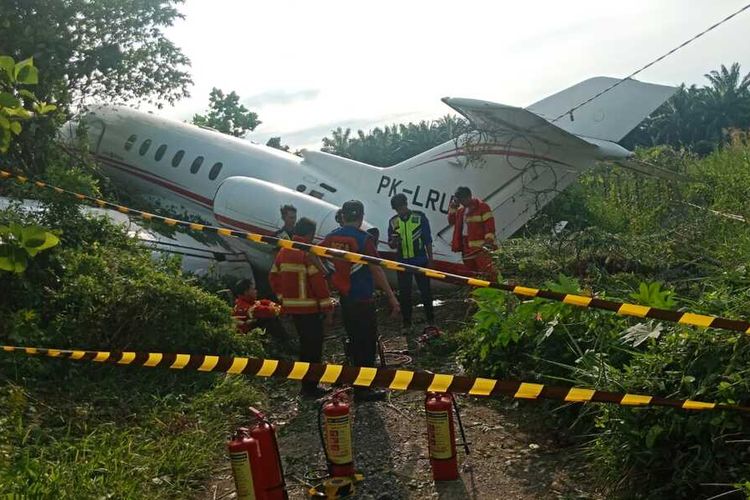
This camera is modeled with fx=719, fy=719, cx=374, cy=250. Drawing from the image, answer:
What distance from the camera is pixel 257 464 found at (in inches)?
157

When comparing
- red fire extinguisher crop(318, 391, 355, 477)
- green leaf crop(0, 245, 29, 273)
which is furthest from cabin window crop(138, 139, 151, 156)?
green leaf crop(0, 245, 29, 273)

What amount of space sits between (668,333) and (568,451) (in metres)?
1.06

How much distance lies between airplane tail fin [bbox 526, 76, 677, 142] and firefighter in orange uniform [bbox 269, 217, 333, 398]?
4.93 meters

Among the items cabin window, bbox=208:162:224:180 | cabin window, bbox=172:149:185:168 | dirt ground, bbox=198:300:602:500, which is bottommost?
dirt ground, bbox=198:300:602:500

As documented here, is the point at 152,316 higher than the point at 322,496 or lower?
higher

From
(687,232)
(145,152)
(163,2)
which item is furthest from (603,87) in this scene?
(145,152)

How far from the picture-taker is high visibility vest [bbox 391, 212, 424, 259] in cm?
880

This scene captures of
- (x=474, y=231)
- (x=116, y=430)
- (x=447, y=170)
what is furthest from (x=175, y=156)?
(x=116, y=430)

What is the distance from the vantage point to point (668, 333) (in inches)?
161

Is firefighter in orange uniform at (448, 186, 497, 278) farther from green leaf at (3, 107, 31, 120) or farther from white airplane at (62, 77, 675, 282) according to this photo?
green leaf at (3, 107, 31, 120)

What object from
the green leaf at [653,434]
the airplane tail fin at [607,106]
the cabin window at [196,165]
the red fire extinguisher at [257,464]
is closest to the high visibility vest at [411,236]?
the airplane tail fin at [607,106]

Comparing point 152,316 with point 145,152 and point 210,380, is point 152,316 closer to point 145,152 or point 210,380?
point 210,380

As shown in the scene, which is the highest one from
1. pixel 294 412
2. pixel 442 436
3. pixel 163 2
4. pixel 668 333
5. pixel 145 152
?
pixel 163 2

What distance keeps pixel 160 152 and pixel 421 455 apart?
34.3 ft
